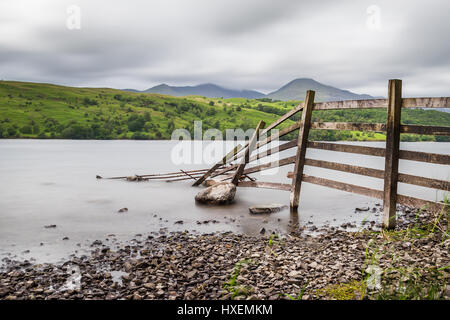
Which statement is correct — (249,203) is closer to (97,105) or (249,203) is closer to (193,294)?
(193,294)

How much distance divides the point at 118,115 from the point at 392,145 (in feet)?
525

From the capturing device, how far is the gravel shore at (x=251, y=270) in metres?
5.58

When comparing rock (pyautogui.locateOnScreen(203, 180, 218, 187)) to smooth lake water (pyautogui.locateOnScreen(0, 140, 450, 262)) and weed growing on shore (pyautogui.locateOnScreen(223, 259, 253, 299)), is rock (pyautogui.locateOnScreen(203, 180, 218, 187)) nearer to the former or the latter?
smooth lake water (pyautogui.locateOnScreen(0, 140, 450, 262))

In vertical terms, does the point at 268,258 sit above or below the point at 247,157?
below

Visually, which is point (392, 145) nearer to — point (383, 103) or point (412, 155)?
point (412, 155)

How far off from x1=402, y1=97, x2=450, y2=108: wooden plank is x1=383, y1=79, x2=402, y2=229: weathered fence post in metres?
0.19

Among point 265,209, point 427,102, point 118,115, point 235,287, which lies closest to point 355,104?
point 427,102

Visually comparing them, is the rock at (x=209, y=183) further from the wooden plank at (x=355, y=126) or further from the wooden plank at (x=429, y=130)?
the wooden plank at (x=429, y=130)

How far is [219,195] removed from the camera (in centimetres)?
1495

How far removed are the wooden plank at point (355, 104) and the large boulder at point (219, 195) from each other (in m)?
5.47
